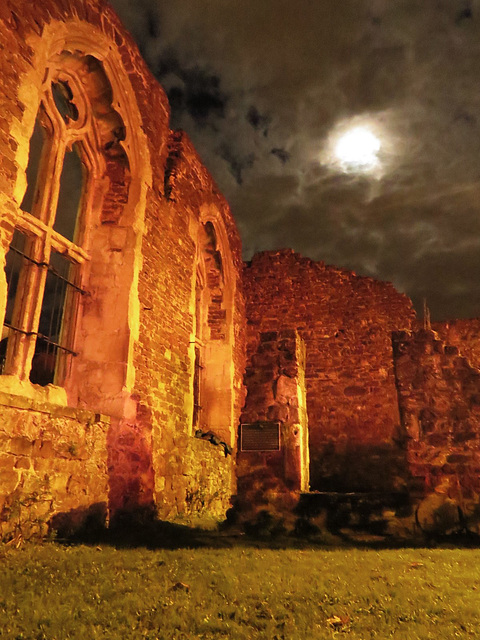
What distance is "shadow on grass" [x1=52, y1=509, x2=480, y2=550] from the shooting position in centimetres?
454

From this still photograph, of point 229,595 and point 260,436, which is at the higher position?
point 260,436

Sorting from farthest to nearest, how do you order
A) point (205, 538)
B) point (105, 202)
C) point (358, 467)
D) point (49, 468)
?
point (358, 467) → point (105, 202) → point (205, 538) → point (49, 468)

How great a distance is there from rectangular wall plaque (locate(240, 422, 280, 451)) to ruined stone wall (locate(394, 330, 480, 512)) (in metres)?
1.76

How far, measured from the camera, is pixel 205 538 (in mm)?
4953

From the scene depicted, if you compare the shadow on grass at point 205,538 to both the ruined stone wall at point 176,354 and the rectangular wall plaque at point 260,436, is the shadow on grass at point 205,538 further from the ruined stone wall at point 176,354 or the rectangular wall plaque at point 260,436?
the rectangular wall plaque at point 260,436

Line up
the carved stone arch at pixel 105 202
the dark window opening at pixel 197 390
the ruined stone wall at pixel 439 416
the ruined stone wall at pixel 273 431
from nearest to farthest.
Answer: the ruined stone wall at pixel 439 416
the ruined stone wall at pixel 273 431
the carved stone arch at pixel 105 202
the dark window opening at pixel 197 390

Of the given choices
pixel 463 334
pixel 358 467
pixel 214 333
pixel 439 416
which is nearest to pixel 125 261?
pixel 214 333

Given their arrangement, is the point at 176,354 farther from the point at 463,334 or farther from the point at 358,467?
the point at 463,334

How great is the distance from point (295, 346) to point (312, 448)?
16.3ft

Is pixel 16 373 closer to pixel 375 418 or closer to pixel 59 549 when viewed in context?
pixel 59 549

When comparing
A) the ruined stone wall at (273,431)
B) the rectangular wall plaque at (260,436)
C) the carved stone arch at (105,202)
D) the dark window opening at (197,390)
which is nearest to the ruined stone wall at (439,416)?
the ruined stone wall at (273,431)

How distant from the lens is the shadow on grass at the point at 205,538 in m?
4.54

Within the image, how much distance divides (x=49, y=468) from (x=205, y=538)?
5.46 ft

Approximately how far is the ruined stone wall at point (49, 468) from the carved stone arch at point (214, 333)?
4.37m
